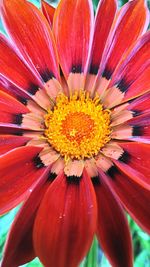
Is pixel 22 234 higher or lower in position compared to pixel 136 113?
lower

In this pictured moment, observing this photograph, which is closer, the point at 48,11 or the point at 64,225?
the point at 64,225

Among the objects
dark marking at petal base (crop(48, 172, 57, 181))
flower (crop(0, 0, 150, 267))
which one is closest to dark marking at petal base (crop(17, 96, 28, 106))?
flower (crop(0, 0, 150, 267))

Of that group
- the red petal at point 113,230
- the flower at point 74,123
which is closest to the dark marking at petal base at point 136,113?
the flower at point 74,123

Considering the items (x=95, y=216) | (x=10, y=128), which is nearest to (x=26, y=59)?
(x=10, y=128)

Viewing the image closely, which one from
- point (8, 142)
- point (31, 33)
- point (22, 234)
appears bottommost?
point (22, 234)

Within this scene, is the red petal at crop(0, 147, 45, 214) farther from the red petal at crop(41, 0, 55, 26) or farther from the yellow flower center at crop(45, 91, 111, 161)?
the red petal at crop(41, 0, 55, 26)

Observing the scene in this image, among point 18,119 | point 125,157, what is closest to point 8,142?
point 18,119

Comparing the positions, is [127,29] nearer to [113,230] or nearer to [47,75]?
[47,75]
